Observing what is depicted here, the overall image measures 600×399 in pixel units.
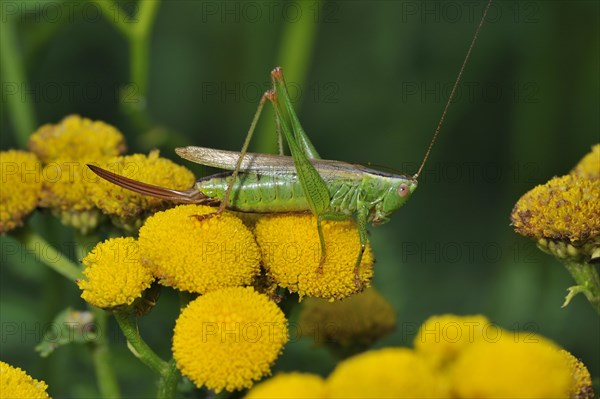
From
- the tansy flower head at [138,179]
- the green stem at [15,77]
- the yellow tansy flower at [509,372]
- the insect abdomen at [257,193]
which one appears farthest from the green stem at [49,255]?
the yellow tansy flower at [509,372]

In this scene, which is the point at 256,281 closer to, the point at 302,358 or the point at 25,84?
the point at 302,358

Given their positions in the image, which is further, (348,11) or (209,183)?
(348,11)

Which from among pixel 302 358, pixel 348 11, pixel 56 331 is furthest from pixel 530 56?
pixel 56 331

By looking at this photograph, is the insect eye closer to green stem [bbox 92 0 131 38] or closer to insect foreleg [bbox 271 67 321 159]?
insect foreleg [bbox 271 67 321 159]

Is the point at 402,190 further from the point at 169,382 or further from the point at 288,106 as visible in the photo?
the point at 169,382

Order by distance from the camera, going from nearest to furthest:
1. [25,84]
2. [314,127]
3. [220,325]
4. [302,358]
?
1. [220,325]
2. [302,358]
3. [25,84]
4. [314,127]

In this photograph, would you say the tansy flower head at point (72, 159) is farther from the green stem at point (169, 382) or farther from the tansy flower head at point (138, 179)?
the green stem at point (169, 382)
